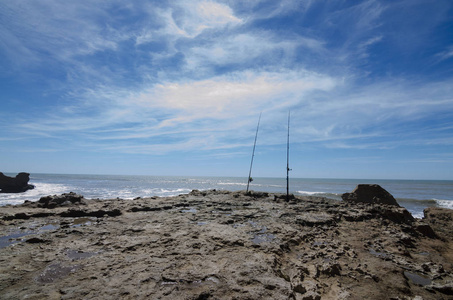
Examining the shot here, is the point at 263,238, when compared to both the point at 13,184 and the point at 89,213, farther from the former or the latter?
the point at 13,184

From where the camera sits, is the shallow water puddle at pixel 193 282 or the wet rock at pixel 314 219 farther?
the wet rock at pixel 314 219

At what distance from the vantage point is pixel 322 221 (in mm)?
7680

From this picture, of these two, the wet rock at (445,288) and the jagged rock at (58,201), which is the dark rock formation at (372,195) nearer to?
the wet rock at (445,288)

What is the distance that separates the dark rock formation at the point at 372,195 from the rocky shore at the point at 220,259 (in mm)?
6292

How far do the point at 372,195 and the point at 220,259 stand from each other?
44.7 ft

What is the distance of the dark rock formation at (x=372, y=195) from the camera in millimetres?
13289

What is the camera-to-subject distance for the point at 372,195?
538 inches

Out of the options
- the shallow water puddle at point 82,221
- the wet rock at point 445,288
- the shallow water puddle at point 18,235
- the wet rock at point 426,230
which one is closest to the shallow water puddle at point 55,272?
the shallow water puddle at point 18,235

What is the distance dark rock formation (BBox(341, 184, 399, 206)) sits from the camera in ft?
43.6

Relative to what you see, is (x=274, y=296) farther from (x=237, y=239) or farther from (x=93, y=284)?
(x=93, y=284)

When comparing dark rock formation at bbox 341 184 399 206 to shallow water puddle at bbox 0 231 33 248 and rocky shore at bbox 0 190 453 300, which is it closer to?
rocky shore at bbox 0 190 453 300

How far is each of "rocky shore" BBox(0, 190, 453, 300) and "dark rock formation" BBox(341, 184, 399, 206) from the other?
6292 millimetres

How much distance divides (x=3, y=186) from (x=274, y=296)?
47560 millimetres

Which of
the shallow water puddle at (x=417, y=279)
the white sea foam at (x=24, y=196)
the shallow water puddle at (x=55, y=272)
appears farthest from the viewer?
the white sea foam at (x=24, y=196)
